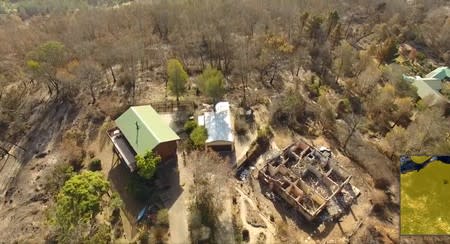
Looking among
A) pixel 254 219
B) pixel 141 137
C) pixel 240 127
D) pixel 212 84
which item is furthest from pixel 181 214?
pixel 212 84

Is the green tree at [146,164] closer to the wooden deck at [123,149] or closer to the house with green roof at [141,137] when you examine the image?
the house with green roof at [141,137]

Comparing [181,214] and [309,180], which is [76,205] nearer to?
[181,214]

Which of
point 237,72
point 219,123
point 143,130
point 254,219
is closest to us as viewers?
point 254,219

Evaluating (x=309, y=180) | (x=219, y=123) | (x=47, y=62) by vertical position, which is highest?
(x=47, y=62)

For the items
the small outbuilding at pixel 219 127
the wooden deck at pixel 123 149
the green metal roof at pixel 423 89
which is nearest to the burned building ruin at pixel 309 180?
the small outbuilding at pixel 219 127

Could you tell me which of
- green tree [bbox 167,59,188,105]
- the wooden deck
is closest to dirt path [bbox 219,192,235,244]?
the wooden deck

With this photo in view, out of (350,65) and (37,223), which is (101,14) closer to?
(37,223)
